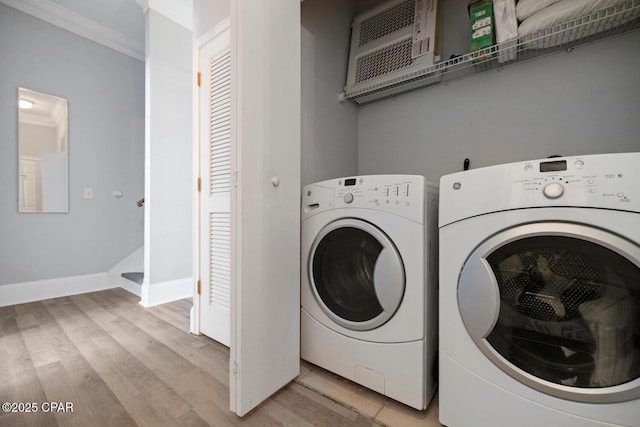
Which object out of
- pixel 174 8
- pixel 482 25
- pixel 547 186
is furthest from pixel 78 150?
pixel 547 186

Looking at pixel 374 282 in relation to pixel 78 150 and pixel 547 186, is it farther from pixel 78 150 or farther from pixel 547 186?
pixel 78 150

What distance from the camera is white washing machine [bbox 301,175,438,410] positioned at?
94 cm

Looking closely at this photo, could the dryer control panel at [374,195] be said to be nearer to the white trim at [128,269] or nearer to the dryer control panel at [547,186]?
the dryer control panel at [547,186]

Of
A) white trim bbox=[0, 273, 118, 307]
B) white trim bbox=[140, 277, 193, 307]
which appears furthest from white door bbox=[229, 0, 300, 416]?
white trim bbox=[0, 273, 118, 307]

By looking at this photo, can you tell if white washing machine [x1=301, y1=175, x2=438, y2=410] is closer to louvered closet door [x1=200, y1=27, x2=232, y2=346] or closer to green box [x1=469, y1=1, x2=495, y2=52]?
louvered closet door [x1=200, y1=27, x2=232, y2=346]

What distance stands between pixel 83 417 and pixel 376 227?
131 cm

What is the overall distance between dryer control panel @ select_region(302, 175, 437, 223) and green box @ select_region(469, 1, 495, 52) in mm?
853

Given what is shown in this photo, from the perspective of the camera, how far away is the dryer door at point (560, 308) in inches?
25.4

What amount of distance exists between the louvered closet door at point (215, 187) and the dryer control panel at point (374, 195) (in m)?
0.60

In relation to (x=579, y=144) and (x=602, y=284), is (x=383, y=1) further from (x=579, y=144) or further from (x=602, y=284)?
(x=602, y=284)

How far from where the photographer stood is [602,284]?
2.21 feet

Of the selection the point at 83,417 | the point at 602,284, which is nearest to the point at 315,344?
the point at 83,417

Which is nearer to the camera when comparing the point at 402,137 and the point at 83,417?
the point at 83,417

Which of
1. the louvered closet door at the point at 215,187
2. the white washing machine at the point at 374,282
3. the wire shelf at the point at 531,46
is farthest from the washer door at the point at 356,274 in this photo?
the wire shelf at the point at 531,46
